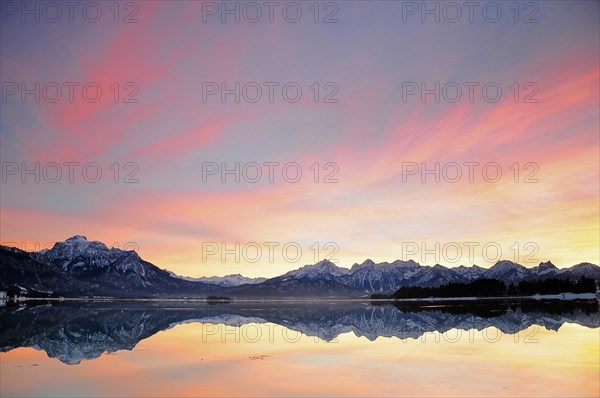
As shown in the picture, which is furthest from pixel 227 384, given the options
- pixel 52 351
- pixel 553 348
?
pixel 553 348

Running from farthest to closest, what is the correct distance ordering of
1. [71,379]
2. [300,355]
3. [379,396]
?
[300,355] < [71,379] < [379,396]

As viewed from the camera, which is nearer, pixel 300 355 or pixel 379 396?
pixel 379 396

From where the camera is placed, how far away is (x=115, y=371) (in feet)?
98.2

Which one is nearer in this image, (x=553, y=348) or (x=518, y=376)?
(x=518, y=376)

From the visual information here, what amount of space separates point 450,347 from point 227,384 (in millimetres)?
20599

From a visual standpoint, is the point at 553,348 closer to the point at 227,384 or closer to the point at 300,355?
the point at 300,355

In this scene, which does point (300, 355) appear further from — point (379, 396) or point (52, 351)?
point (52, 351)

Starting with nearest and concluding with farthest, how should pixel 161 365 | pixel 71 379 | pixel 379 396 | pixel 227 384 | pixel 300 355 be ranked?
pixel 379 396, pixel 227 384, pixel 71 379, pixel 161 365, pixel 300 355

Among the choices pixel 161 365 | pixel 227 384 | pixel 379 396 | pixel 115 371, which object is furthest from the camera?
pixel 161 365

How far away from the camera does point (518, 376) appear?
2680 centimetres

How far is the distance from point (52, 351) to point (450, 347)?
30737 mm

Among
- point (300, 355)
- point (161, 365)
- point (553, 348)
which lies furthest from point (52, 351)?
point (553, 348)

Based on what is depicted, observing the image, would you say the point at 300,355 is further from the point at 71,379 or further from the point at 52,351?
the point at 52,351

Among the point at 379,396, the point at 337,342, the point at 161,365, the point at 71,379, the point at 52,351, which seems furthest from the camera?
the point at 337,342
